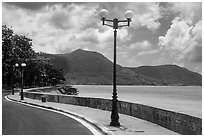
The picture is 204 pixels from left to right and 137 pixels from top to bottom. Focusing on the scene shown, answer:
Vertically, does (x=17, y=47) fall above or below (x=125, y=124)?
above

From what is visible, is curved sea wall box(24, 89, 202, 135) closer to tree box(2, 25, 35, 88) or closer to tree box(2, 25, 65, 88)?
tree box(2, 25, 65, 88)

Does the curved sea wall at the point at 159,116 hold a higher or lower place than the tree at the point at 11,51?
lower

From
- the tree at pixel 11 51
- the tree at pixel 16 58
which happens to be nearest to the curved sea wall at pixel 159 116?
the tree at pixel 16 58

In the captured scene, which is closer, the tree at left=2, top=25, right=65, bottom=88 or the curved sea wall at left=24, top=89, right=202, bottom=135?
the curved sea wall at left=24, top=89, right=202, bottom=135

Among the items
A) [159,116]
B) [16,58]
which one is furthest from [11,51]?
[159,116]

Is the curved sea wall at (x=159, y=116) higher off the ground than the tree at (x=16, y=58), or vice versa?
the tree at (x=16, y=58)

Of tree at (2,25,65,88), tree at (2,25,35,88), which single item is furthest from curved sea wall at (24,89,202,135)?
tree at (2,25,35,88)

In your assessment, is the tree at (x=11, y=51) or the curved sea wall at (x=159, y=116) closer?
the curved sea wall at (x=159, y=116)

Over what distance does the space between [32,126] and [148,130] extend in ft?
15.2

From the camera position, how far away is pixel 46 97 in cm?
3120

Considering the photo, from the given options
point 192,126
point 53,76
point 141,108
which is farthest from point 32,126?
point 53,76

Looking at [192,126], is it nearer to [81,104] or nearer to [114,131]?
[114,131]

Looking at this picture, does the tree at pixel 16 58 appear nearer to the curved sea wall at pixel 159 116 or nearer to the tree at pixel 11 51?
the tree at pixel 11 51

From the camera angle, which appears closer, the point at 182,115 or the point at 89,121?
the point at 182,115
